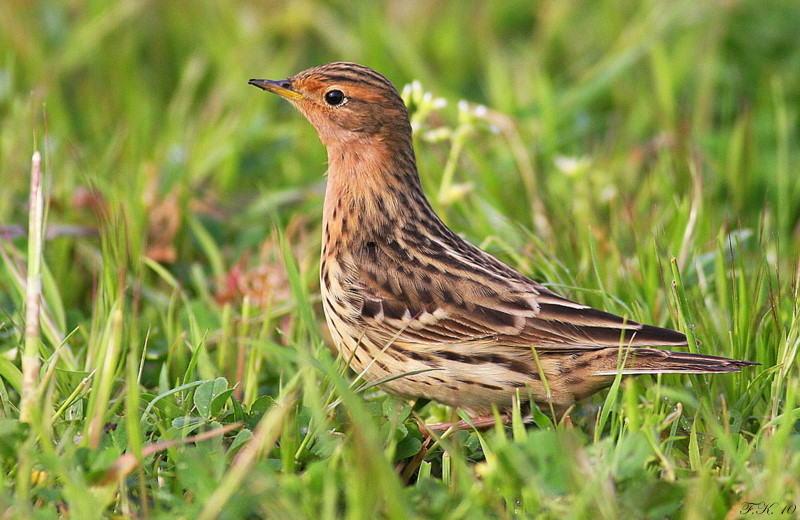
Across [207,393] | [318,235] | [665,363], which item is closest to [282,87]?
[318,235]

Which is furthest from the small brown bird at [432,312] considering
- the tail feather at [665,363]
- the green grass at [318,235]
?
the green grass at [318,235]

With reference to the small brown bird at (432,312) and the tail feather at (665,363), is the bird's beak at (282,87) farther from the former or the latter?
the tail feather at (665,363)

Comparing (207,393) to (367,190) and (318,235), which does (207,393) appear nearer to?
(367,190)

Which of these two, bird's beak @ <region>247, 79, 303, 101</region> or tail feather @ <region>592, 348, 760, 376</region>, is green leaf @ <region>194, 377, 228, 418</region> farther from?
bird's beak @ <region>247, 79, 303, 101</region>

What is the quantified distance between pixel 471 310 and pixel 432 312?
144mm

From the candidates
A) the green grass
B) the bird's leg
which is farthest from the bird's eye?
the bird's leg

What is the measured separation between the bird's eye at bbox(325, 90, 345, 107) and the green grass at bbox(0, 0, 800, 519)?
0.56 metres

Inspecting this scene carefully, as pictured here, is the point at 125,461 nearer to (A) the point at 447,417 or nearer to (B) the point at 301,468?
(B) the point at 301,468

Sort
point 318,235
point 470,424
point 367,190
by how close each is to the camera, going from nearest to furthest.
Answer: point 470,424 → point 367,190 → point 318,235

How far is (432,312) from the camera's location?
3807 millimetres

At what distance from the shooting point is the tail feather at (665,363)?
11.0ft

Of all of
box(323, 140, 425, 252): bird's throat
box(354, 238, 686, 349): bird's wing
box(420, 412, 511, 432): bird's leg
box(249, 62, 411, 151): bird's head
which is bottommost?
box(420, 412, 511, 432): bird's leg

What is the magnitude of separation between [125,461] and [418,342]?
1.22 meters

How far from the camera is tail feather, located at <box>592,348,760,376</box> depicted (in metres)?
3.37
